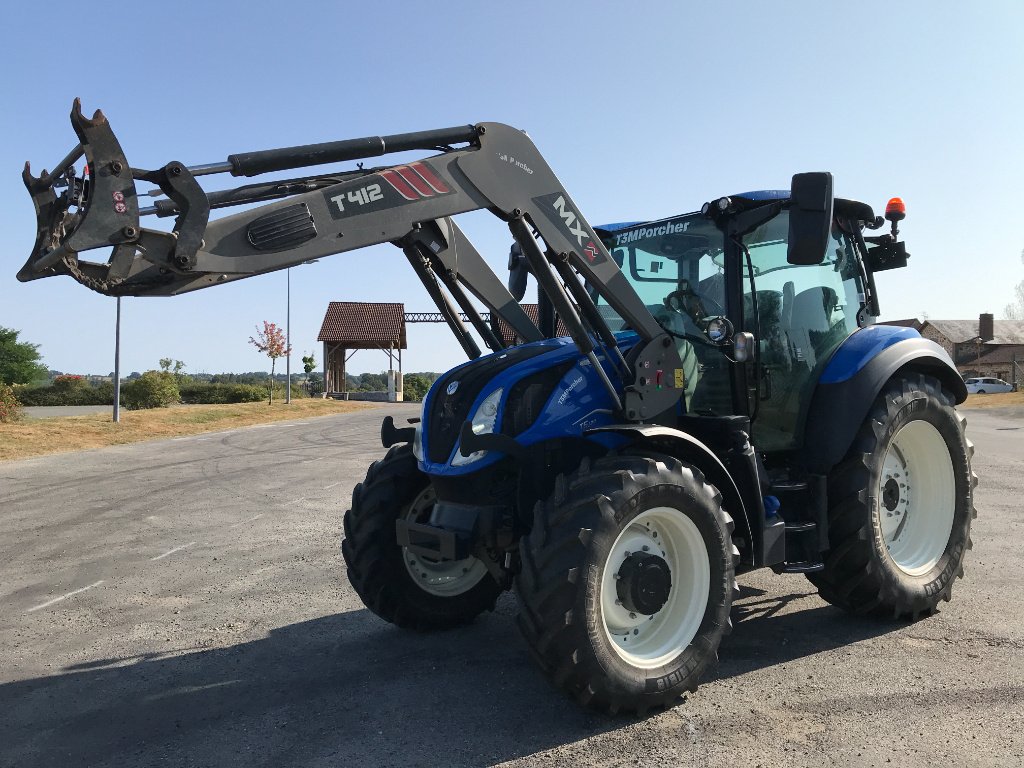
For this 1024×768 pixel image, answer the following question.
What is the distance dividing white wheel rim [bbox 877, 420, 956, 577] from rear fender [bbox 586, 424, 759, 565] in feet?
5.01

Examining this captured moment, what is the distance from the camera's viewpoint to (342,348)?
167 ft

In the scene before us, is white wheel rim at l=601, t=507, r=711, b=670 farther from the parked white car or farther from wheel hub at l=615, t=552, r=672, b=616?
the parked white car

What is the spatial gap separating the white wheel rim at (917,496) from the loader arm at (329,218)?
2.01m

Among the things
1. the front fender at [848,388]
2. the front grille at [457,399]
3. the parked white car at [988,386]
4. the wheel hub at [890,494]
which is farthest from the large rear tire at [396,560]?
the parked white car at [988,386]

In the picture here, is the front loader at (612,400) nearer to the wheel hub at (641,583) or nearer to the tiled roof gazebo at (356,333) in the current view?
the wheel hub at (641,583)

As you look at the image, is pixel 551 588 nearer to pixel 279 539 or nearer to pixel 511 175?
pixel 511 175

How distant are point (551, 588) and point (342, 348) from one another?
48653 mm

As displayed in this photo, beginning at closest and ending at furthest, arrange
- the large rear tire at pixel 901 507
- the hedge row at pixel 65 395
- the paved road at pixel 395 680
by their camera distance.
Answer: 1. the paved road at pixel 395 680
2. the large rear tire at pixel 901 507
3. the hedge row at pixel 65 395

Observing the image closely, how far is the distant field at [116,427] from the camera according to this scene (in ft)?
60.7

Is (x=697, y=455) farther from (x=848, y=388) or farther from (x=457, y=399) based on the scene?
(x=848, y=388)

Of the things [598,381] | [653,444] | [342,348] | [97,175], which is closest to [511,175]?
[598,381]

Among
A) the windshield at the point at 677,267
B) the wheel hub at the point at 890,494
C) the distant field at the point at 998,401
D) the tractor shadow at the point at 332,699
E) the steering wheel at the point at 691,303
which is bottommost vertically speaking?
the tractor shadow at the point at 332,699

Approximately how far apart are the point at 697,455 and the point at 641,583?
77 cm

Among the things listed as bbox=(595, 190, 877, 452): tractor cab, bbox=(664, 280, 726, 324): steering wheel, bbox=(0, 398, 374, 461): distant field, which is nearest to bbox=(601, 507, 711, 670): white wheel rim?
bbox=(595, 190, 877, 452): tractor cab
